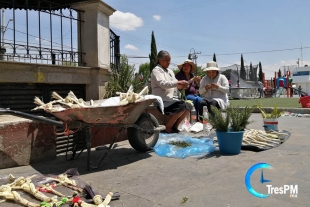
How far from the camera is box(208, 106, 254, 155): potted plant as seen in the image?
3.91 metres

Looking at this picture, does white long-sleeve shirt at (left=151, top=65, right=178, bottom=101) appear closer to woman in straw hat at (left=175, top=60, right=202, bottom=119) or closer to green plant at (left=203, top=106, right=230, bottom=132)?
woman in straw hat at (left=175, top=60, right=202, bottom=119)

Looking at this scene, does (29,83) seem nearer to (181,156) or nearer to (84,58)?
(84,58)

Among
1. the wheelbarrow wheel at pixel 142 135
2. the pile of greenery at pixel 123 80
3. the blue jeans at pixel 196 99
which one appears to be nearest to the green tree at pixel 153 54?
the pile of greenery at pixel 123 80

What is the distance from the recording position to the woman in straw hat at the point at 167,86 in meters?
5.42

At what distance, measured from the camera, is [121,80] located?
290 inches

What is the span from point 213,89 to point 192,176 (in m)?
3.43

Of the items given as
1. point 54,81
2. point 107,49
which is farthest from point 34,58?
point 107,49

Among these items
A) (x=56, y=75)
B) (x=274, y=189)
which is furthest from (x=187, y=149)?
(x=56, y=75)

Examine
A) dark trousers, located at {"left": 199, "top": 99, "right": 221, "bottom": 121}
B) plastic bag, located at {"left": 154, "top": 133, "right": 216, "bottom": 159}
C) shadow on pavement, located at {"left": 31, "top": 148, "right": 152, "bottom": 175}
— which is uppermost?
dark trousers, located at {"left": 199, "top": 99, "right": 221, "bottom": 121}

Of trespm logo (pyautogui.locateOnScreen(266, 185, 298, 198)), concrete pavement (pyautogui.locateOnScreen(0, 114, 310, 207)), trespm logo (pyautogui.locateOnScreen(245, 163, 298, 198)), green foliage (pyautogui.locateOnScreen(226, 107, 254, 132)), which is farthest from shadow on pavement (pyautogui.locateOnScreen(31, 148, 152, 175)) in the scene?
trespm logo (pyautogui.locateOnScreen(266, 185, 298, 198))

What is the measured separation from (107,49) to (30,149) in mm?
3500

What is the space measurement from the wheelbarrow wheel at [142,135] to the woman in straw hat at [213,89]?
2008mm

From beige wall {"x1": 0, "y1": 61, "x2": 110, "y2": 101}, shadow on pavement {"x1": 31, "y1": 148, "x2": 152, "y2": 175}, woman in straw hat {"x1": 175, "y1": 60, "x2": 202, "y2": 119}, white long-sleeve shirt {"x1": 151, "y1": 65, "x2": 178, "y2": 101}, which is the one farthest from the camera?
woman in straw hat {"x1": 175, "y1": 60, "x2": 202, "y2": 119}

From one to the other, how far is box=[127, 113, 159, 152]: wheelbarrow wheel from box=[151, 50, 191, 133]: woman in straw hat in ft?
3.90
